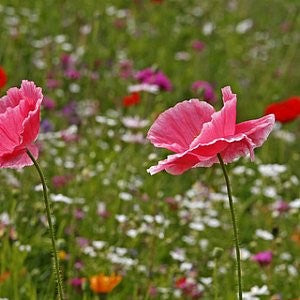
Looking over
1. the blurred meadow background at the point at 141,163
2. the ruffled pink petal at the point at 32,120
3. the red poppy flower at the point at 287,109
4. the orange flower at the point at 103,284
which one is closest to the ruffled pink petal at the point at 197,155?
the ruffled pink petal at the point at 32,120

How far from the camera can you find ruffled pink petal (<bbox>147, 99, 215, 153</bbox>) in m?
1.05

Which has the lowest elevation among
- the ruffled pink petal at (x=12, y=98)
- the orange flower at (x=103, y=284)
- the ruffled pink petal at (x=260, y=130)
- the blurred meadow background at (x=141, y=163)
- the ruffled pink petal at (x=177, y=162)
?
the ruffled pink petal at (x=177, y=162)

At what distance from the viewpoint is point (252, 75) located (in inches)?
188

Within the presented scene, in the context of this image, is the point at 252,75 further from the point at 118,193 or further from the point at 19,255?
the point at 19,255

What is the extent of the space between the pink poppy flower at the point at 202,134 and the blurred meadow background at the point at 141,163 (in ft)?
1.51

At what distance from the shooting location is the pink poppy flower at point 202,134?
1007 millimetres

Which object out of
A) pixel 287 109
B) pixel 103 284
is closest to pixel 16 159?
pixel 103 284

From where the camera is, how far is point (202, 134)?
100 centimetres

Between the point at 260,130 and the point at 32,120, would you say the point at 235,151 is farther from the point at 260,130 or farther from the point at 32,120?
the point at 32,120

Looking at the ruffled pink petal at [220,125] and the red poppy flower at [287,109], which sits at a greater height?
the red poppy flower at [287,109]

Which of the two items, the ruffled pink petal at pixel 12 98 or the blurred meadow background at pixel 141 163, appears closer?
the ruffled pink petal at pixel 12 98

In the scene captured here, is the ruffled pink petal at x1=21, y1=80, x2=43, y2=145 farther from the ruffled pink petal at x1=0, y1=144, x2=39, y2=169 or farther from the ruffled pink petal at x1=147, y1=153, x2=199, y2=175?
the ruffled pink petal at x1=147, y1=153, x2=199, y2=175

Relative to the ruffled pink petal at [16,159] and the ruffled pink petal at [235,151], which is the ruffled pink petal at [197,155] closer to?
the ruffled pink petal at [235,151]

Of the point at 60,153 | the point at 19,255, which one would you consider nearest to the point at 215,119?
the point at 19,255
